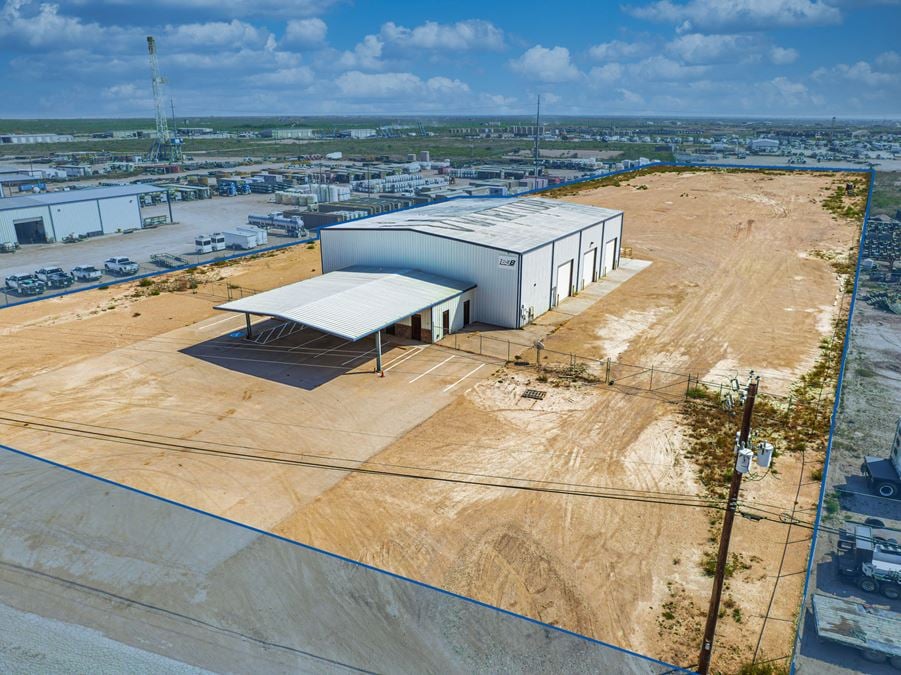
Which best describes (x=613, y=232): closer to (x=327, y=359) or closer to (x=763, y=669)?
(x=327, y=359)

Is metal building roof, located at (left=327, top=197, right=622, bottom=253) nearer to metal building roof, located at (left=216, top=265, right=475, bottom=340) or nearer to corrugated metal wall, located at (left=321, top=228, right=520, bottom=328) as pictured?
corrugated metal wall, located at (left=321, top=228, right=520, bottom=328)

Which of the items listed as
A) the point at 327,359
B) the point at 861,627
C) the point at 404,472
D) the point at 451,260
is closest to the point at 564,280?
the point at 451,260

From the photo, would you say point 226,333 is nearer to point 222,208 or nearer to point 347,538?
point 347,538

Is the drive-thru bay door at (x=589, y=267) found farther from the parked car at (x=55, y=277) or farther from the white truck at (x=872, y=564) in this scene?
the parked car at (x=55, y=277)

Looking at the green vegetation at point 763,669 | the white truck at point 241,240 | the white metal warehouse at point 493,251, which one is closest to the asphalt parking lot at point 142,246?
the white truck at point 241,240

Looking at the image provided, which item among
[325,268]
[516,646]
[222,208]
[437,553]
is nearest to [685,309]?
[325,268]

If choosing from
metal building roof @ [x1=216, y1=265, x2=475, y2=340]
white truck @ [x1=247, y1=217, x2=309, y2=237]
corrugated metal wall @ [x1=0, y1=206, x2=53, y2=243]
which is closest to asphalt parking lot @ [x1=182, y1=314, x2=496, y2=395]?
metal building roof @ [x1=216, y1=265, x2=475, y2=340]
